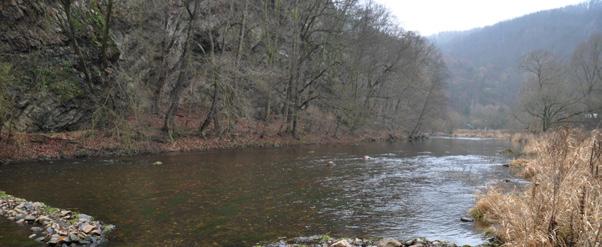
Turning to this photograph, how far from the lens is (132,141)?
2208 centimetres

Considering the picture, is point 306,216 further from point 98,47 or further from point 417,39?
point 417,39

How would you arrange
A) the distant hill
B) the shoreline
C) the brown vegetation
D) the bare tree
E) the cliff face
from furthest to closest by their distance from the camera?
1. the distant hill
2. the bare tree
3. the cliff face
4. the brown vegetation
5. the shoreline

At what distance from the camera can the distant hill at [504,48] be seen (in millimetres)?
126250

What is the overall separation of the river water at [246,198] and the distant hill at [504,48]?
3880 inches

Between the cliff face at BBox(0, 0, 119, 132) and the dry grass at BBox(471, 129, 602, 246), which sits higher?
the cliff face at BBox(0, 0, 119, 132)

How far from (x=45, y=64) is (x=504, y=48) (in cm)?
16180

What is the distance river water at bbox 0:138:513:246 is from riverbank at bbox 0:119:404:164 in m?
1.44

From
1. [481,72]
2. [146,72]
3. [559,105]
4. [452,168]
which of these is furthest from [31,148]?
[481,72]

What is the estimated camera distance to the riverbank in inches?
714

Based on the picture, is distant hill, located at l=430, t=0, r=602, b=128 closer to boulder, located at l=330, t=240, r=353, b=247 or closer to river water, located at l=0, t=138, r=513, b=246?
river water, located at l=0, t=138, r=513, b=246

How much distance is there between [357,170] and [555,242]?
13.2 meters

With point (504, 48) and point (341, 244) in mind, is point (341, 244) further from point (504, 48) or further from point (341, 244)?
point (504, 48)

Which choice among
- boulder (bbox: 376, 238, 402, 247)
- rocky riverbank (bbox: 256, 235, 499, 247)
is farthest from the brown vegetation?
boulder (bbox: 376, 238, 402, 247)

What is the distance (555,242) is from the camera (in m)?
5.60
